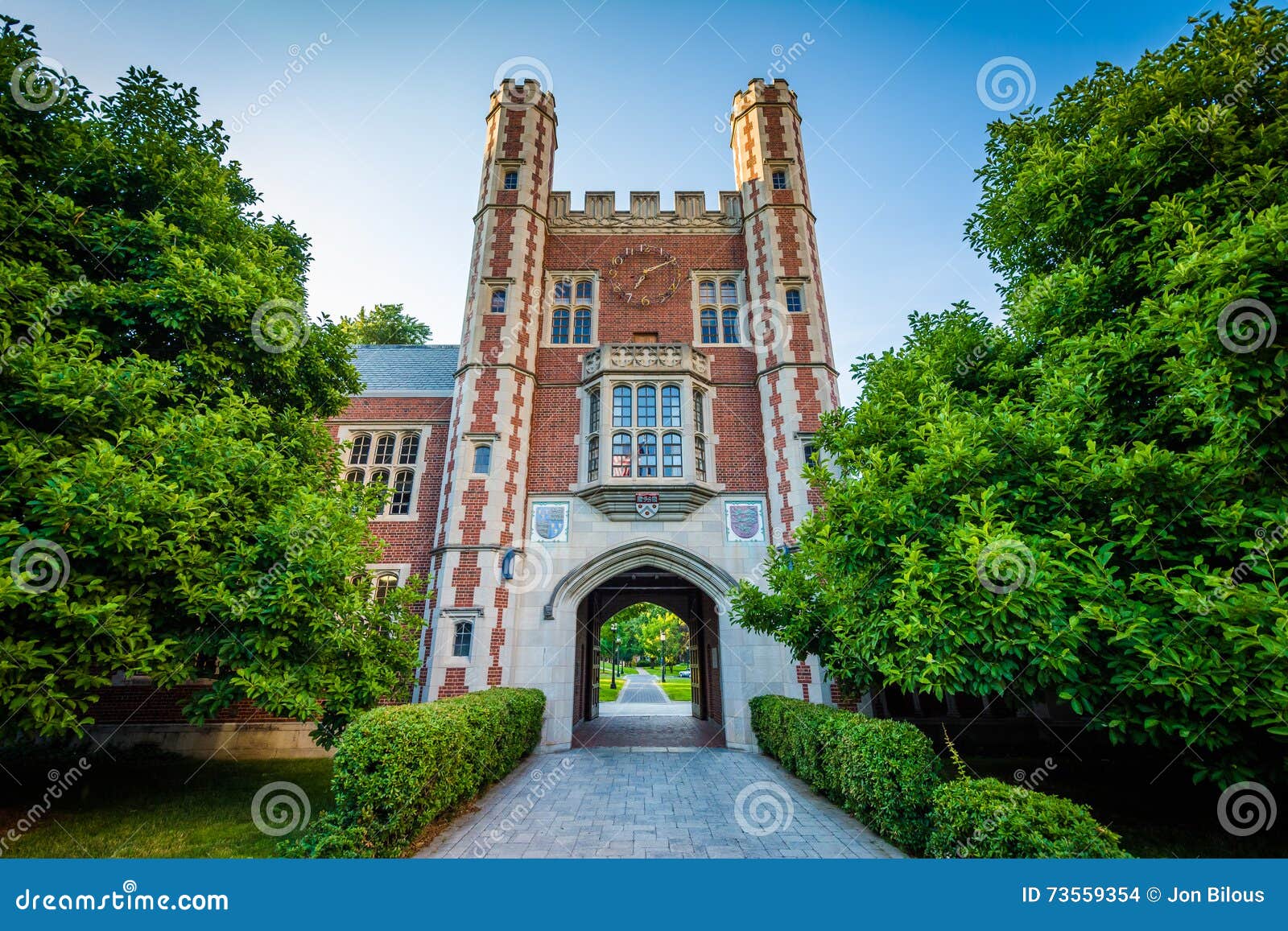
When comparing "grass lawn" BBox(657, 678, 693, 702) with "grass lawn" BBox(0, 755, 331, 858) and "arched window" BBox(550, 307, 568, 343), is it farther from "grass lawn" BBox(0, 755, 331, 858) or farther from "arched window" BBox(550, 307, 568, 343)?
"grass lawn" BBox(0, 755, 331, 858)

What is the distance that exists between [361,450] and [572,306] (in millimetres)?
7853

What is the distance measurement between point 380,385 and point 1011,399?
17.0 metres

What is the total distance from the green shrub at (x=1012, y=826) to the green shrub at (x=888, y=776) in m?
0.52

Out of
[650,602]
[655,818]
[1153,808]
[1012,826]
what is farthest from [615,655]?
[1012,826]

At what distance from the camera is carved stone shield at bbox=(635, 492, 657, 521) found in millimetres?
13867

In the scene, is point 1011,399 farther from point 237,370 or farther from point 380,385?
point 380,385

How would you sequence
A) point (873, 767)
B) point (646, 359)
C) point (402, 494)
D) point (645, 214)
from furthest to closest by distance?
point (645, 214)
point (402, 494)
point (646, 359)
point (873, 767)

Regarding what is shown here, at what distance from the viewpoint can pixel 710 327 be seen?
1659 centimetres

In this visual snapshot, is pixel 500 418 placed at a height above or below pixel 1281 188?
above

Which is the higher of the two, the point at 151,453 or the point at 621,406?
the point at 621,406

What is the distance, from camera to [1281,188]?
539 centimetres

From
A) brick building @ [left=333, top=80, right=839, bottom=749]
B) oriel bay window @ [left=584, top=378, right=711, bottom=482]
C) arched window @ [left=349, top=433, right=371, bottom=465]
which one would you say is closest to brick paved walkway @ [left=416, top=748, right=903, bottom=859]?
brick building @ [left=333, top=80, right=839, bottom=749]

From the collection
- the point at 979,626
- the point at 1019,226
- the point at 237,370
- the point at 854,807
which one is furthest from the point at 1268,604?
the point at 237,370

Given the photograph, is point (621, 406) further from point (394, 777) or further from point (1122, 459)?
point (1122, 459)
